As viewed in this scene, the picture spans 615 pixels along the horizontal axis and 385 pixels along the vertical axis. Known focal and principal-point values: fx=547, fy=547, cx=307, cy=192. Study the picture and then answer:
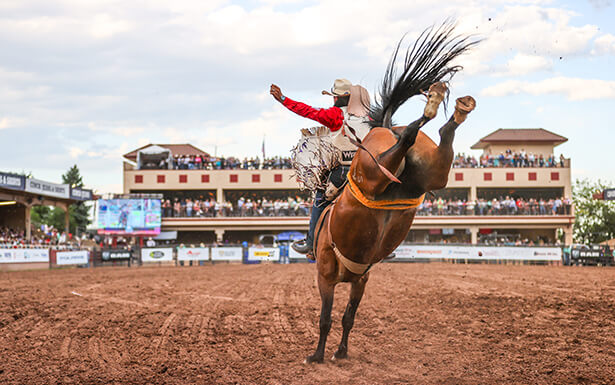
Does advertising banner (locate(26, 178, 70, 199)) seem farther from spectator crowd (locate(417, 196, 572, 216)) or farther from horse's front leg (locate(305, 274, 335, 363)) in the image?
horse's front leg (locate(305, 274, 335, 363))

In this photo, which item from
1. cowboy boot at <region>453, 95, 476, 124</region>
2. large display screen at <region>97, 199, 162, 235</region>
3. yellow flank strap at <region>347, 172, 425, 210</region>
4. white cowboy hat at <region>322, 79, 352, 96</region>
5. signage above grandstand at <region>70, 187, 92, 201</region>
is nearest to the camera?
cowboy boot at <region>453, 95, 476, 124</region>

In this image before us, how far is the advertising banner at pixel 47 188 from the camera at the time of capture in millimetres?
33956

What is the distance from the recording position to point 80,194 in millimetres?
40688

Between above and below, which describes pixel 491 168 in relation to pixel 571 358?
above

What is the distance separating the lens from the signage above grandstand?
39.5m

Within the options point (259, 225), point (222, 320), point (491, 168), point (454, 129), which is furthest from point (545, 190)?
point (454, 129)

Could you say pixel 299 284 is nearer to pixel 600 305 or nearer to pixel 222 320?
pixel 222 320

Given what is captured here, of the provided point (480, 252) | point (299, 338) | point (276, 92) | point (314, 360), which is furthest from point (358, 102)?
point (480, 252)

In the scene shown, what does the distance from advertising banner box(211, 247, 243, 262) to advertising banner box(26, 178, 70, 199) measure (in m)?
11.8

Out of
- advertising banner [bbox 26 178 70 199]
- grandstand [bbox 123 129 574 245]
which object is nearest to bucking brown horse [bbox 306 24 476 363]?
advertising banner [bbox 26 178 70 199]

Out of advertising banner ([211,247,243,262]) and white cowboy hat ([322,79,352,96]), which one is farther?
advertising banner ([211,247,243,262])

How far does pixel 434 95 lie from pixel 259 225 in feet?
140

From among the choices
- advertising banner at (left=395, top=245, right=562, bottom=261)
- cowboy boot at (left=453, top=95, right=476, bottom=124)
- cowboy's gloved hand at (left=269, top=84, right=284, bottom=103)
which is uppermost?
cowboy's gloved hand at (left=269, top=84, right=284, bottom=103)

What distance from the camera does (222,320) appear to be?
32.4ft
